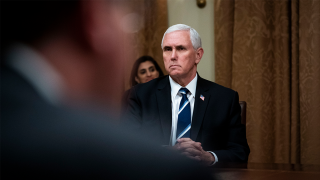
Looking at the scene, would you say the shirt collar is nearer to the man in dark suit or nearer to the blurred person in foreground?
the man in dark suit

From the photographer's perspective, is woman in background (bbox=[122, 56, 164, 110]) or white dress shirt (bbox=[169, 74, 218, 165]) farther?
woman in background (bbox=[122, 56, 164, 110])

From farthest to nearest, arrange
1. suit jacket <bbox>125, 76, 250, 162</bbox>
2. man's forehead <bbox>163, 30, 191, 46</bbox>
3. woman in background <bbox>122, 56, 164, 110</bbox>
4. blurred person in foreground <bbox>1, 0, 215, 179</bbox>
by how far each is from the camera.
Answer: woman in background <bbox>122, 56, 164, 110</bbox> → man's forehead <bbox>163, 30, 191, 46</bbox> → suit jacket <bbox>125, 76, 250, 162</bbox> → blurred person in foreground <bbox>1, 0, 215, 179</bbox>

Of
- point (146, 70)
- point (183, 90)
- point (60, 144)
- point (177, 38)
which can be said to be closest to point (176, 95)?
point (183, 90)

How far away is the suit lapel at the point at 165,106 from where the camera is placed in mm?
1177

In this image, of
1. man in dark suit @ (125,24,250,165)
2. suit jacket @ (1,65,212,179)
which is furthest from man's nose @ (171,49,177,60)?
suit jacket @ (1,65,212,179)

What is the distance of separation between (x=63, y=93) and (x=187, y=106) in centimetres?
109

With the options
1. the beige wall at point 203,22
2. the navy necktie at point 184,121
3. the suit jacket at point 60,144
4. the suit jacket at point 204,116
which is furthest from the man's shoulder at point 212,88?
the beige wall at point 203,22

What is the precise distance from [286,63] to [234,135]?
1.40 m

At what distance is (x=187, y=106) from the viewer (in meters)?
1.23

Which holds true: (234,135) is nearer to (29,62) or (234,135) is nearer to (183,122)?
(183,122)

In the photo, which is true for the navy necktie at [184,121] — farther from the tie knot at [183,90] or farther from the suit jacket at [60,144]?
the suit jacket at [60,144]

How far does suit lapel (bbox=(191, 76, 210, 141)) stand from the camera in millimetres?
1165

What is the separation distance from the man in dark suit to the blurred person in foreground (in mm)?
946

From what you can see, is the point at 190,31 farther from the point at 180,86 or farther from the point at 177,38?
the point at 180,86
